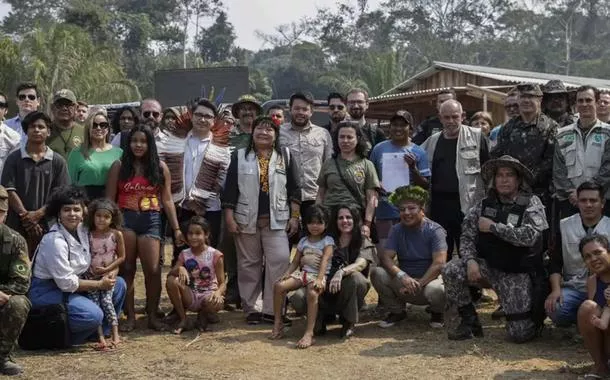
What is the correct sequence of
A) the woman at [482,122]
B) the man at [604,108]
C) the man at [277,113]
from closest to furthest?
1. the man at [604,108]
2. the man at [277,113]
3. the woman at [482,122]

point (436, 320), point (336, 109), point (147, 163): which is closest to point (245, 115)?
point (336, 109)

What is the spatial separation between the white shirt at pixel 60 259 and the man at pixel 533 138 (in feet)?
12.6

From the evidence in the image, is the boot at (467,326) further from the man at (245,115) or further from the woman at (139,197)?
the man at (245,115)

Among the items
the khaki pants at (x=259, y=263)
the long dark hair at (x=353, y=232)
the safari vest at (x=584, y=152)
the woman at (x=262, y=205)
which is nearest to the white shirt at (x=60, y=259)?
the woman at (x=262, y=205)

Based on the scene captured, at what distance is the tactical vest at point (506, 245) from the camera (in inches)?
245

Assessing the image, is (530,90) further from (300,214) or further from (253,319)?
(253,319)

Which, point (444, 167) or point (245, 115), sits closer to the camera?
point (444, 167)

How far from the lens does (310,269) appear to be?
646cm

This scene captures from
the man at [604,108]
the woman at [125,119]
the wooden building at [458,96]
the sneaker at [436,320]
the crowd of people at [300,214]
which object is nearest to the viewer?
the crowd of people at [300,214]

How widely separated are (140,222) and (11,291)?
145 centimetres

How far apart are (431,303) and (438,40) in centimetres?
4993

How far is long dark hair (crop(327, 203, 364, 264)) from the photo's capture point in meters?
6.65

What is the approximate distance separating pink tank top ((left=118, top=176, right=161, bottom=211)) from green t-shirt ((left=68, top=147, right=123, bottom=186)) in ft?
0.70

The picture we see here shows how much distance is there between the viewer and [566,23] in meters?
59.2
